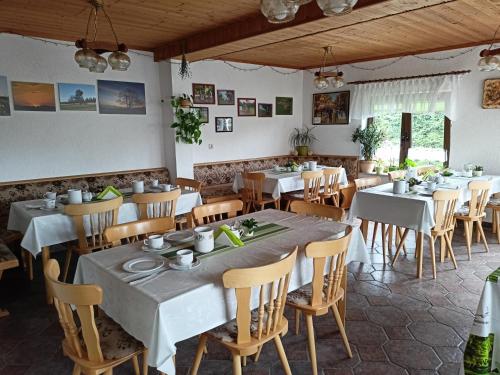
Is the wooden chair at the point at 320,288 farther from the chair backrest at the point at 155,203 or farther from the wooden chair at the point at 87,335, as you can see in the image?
the chair backrest at the point at 155,203

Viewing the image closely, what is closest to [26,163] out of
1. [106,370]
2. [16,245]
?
[16,245]

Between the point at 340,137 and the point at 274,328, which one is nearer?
the point at 274,328

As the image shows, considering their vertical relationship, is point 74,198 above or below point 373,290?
above

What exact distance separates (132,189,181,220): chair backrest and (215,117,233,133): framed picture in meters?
2.83

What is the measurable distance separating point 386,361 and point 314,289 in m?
0.78

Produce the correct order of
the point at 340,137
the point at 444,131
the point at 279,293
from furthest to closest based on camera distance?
the point at 340,137
the point at 444,131
the point at 279,293

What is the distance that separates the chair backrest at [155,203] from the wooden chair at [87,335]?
1.62 meters

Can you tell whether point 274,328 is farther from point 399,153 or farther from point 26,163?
point 399,153

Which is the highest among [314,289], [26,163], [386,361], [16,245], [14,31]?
[14,31]

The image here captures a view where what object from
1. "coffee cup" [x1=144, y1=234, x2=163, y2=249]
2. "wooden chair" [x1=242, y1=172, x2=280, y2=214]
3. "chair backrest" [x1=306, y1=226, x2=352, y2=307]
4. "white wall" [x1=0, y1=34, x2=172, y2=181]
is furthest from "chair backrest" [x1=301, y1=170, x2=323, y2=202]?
"coffee cup" [x1=144, y1=234, x2=163, y2=249]

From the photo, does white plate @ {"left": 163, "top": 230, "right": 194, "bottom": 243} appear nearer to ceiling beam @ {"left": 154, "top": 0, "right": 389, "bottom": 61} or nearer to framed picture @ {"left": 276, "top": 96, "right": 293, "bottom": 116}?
ceiling beam @ {"left": 154, "top": 0, "right": 389, "bottom": 61}

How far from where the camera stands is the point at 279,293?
1759 mm

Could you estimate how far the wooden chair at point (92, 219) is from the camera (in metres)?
2.99

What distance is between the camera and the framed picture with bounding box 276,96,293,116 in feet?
23.4
